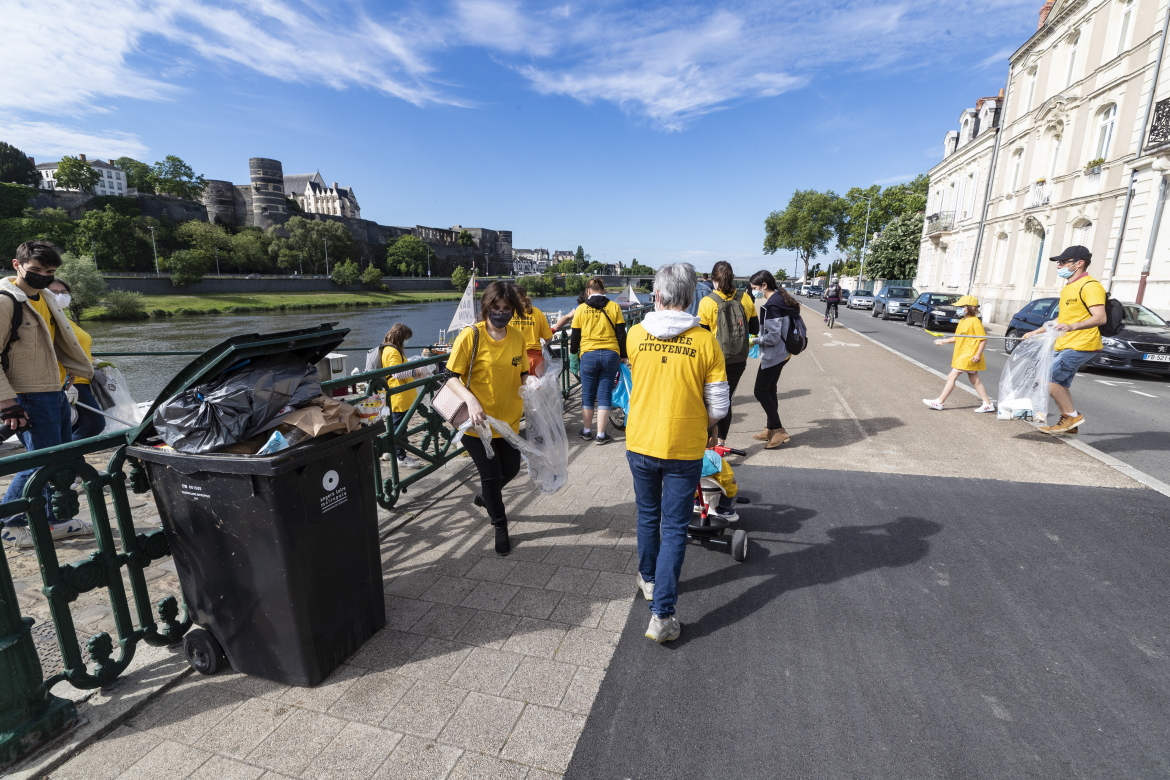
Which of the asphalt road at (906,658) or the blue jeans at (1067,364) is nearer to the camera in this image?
the asphalt road at (906,658)

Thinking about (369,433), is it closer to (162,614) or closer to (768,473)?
(162,614)

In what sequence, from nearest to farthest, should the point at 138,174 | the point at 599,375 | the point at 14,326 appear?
the point at 14,326, the point at 599,375, the point at 138,174

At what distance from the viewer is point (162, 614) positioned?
263cm

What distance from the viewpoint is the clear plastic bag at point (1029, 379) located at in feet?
19.0

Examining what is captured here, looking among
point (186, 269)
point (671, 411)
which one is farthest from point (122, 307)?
point (671, 411)

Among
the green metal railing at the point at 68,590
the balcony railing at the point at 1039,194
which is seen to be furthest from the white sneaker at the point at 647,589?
the balcony railing at the point at 1039,194

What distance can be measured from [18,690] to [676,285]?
299 centimetres

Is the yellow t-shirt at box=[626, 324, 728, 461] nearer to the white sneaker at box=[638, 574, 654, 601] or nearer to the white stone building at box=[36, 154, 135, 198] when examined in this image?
the white sneaker at box=[638, 574, 654, 601]

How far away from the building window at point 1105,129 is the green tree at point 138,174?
399ft

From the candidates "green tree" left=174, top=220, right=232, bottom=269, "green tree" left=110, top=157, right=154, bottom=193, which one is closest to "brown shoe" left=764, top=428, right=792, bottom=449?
"green tree" left=174, top=220, right=232, bottom=269

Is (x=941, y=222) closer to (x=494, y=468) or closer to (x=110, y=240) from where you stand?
(x=494, y=468)

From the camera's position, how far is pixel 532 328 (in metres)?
4.93

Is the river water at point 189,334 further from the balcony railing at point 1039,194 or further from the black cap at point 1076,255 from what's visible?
the balcony railing at point 1039,194

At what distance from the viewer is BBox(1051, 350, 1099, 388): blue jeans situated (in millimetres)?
5680
